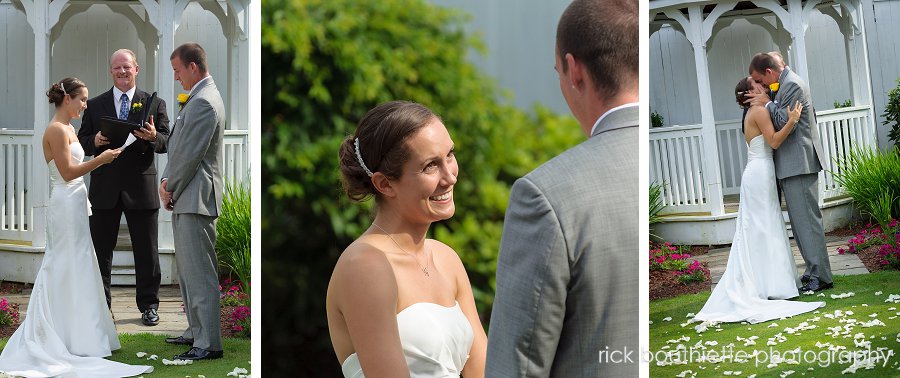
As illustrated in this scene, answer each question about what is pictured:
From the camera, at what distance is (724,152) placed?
16.9 feet

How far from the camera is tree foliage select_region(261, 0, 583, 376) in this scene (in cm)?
325

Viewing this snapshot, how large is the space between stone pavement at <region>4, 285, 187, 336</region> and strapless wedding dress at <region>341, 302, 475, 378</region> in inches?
98.8

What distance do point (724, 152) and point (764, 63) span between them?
1.86ft

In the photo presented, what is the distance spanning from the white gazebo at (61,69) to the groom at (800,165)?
9.60 feet

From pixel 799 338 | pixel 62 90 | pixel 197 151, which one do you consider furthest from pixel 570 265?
pixel 62 90

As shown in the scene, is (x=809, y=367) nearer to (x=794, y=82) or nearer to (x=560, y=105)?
(x=794, y=82)

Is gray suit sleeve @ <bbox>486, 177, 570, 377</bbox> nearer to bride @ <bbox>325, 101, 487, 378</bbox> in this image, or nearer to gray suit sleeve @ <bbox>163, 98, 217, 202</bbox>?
bride @ <bbox>325, 101, 487, 378</bbox>

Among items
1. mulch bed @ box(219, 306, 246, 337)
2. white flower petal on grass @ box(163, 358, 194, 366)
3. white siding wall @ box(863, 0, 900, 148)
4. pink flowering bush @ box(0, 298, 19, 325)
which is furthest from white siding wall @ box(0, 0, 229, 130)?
white siding wall @ box(863, 0, 900, 148)

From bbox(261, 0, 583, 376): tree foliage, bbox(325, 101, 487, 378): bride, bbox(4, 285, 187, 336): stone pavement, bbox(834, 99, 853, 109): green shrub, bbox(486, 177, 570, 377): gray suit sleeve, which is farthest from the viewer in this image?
bbox(4, 285, 187, 336): stone pavement

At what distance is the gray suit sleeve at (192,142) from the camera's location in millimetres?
4910

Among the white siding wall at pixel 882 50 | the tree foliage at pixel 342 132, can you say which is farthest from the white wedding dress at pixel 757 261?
the tree foliage at pixel 342 132

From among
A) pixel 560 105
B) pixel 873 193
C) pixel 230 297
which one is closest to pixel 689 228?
pixel 873 193

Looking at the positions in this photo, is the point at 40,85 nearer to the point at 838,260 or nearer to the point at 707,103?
the point at 707,103

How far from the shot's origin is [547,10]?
3.19m
